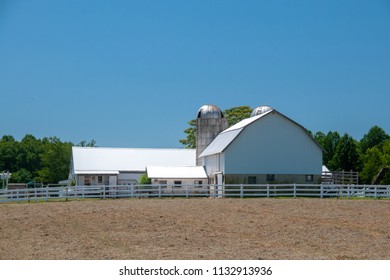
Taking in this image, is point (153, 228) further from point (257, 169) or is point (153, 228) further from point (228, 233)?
point (257, 169)

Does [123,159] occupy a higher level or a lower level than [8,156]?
lower

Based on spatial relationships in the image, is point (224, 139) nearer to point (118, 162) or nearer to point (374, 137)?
point (118, 162)

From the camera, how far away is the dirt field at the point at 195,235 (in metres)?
12.0

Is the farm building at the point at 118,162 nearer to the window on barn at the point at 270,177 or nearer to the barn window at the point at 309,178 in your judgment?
the window on barn at the point at 270,177

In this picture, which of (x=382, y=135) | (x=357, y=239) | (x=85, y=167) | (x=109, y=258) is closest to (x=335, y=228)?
(x=357, y=239)

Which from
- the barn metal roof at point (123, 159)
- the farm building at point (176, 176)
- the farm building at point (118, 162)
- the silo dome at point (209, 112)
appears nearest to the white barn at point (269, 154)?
the farm building at point (176, 176)

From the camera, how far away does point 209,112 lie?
47781mm

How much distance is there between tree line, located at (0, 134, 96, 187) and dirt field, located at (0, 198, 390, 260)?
4670cm

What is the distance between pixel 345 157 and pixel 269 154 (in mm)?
29305

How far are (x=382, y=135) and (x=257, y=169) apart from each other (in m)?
45.0

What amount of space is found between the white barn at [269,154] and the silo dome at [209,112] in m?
8.11

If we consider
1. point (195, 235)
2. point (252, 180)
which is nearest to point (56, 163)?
point (252, 180)

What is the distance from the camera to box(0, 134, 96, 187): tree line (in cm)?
6825

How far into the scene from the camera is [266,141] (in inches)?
1544
